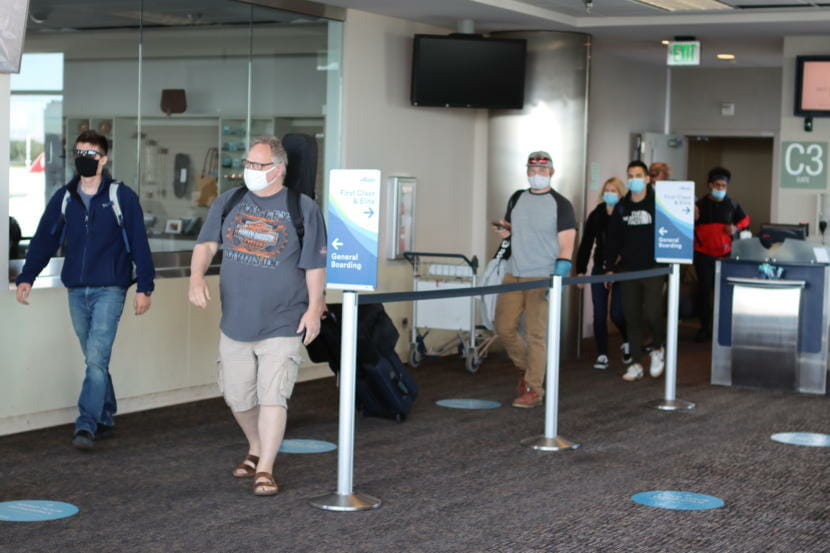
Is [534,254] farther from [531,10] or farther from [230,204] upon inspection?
[230,204]

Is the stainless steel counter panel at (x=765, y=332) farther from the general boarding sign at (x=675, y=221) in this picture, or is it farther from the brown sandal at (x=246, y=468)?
the brown sandal at (x=246, y=468)

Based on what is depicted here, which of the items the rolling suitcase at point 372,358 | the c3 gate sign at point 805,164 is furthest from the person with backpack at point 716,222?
the rolling suitcase at point 372,358

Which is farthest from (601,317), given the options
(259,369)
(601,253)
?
(259,369)

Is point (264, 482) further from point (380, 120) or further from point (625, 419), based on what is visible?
point (380, 120)

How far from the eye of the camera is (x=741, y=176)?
1706cm

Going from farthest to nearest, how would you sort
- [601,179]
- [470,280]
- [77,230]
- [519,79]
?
1. [601,179]
2. [519,79]
3. [470,280]
4. [77,230]

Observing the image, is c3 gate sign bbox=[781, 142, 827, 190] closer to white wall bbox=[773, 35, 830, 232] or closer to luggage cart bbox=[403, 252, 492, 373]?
white wall bbox=[773, 35, 830, 232]

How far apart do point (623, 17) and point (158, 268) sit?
4.47 m

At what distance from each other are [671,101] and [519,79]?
4.65 meters

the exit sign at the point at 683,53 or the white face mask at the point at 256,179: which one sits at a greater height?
the exit sign at the point at 683,53

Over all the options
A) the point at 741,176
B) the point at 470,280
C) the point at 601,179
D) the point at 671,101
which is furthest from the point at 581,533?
the point at 741,176

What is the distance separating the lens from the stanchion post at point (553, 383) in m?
6.69

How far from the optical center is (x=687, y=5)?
960 cm

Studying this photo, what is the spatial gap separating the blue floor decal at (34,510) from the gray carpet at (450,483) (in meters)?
0.08
